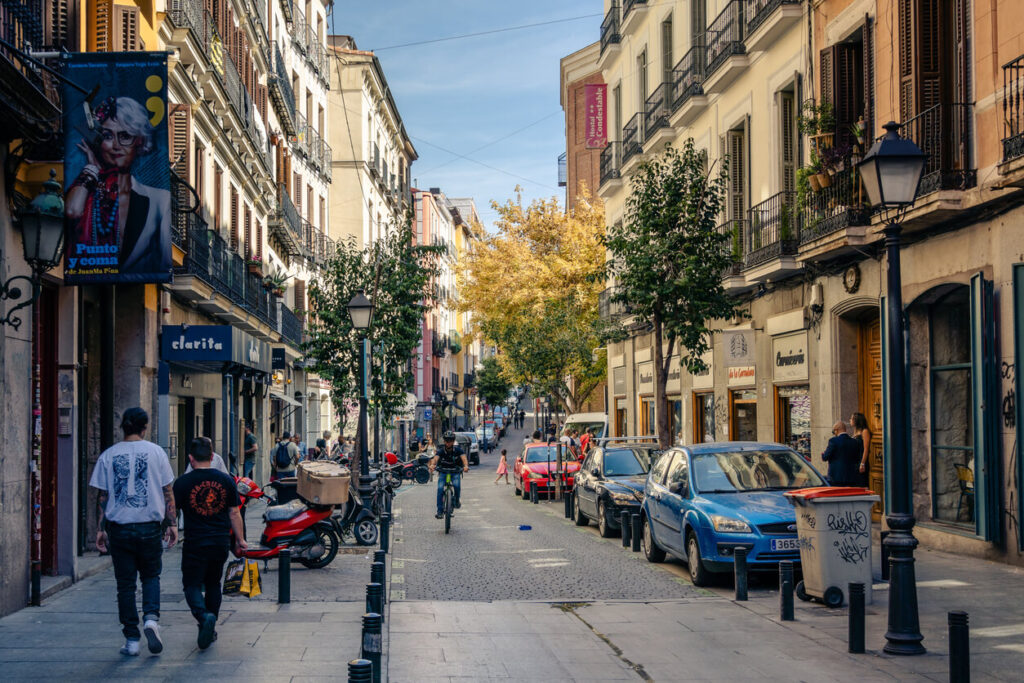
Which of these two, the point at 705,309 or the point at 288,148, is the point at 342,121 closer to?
the point at 288,148

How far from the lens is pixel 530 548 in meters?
17.6

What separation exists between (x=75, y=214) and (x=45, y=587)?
12.5ft

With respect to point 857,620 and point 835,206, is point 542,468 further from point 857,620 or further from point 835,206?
point 857,620

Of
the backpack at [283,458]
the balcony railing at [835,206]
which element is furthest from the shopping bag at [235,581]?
the backpack at [283,458]

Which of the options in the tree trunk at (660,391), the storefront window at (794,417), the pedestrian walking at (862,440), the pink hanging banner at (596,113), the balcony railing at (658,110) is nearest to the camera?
the pedestrian walking at (862,440)

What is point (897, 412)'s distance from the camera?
8992 mm

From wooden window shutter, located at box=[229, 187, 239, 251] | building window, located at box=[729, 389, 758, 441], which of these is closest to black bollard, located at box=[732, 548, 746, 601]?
building window, located at box=[729, 389, 758, 441]

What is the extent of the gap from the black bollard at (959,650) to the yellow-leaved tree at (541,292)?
1482 inches

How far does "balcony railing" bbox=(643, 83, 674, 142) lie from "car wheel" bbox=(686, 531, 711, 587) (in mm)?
17987

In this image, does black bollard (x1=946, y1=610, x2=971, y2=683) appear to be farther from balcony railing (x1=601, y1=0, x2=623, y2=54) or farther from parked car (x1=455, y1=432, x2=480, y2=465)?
parked car (x1=455, y1=432, x2=480, y2=465)

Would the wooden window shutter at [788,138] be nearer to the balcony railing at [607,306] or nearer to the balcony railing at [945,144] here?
the balcony railing at [945,144]

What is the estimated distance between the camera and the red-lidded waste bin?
11.0 m

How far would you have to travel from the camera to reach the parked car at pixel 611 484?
18.8 metres

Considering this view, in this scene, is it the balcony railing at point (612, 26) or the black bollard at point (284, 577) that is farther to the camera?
the balcony railing at point (612, 26)
